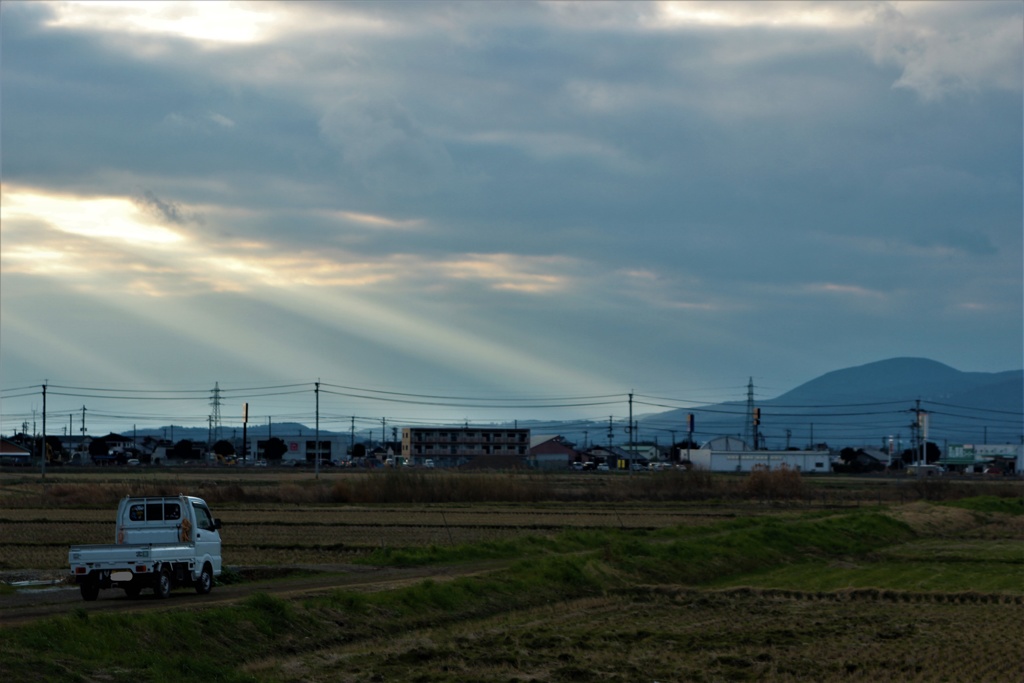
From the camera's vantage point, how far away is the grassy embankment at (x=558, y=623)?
1712 centimetres

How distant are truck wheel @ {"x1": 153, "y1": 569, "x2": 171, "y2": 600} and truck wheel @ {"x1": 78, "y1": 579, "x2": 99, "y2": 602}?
3.83 ft

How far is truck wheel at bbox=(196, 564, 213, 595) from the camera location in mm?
24828

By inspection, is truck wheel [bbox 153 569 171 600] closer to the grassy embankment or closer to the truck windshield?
the truck windshield

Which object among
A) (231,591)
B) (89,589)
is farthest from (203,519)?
(89,589)

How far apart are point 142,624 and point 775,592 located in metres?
16.4

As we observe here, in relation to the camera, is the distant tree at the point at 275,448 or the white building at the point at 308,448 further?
the white building at the point at 308,448

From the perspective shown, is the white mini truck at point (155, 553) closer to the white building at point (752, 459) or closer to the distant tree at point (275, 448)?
the white building at point (752, 459)

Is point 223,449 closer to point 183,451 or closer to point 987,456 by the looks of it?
point 183,451

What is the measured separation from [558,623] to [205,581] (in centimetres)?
795

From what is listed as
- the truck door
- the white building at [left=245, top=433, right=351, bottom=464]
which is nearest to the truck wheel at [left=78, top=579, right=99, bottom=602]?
the truck door

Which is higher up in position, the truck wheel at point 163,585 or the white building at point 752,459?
the truck wheel at point 163,585

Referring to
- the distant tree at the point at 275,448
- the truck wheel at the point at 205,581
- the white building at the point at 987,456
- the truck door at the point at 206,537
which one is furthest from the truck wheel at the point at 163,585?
the white building at the point at 987,456

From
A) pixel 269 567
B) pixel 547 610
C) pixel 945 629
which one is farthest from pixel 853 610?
pixel 269 567

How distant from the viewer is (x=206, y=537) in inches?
1023
